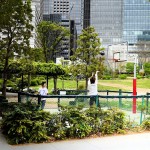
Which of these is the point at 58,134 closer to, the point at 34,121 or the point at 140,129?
the point at 34,121

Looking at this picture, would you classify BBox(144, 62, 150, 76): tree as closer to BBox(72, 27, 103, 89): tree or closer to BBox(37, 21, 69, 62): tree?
BBox(37, 21, 69, 62): tree

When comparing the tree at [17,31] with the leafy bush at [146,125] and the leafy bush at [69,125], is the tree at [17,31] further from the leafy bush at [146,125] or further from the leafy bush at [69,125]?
the leafy bush at [146,125]

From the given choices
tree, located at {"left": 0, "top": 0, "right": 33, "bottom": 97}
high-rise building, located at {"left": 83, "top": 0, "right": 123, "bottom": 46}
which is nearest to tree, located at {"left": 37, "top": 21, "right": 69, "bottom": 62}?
tree, located at {"left": 0, "top": 0, "right": 33, "bottom": 97}

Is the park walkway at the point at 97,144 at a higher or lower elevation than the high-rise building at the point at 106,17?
lower

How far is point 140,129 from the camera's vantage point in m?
14.4

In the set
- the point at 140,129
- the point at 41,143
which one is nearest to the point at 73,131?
the point at 41,143

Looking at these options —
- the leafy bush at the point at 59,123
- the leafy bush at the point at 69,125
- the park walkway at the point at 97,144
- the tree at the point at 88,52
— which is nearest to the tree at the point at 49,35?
the tree at the point at 88,52

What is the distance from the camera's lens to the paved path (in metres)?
11.2

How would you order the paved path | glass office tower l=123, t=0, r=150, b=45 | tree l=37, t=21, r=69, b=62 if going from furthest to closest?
1. glass office tower l=123, t=0, r=150, b=45
2. tree l=37, t=21, r=69, b=62
3. the paved path

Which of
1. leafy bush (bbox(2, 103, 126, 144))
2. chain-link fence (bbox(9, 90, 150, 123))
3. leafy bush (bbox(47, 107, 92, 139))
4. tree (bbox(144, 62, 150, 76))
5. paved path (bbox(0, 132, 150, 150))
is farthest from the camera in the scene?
tree (bbox(144, 62, 150, 76))

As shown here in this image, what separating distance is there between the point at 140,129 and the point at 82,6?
579 ft

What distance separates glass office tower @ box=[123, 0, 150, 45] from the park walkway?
573ft

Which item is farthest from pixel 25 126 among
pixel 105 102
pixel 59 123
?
pixel 105 102

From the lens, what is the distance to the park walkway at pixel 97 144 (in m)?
11.2
